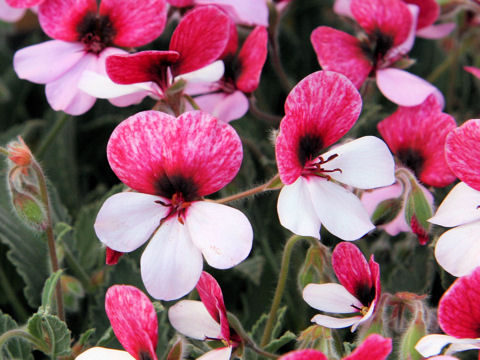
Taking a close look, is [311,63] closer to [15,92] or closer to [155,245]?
[15,92]

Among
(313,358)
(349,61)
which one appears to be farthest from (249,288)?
(313,358)

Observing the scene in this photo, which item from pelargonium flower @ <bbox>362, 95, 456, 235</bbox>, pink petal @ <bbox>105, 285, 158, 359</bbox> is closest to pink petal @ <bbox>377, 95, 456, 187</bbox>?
pelargonium flower @ <bbox>362, 95, 456, 235</bbox>

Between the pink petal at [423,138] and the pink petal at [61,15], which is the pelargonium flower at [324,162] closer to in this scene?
the pink petal at [423,138]

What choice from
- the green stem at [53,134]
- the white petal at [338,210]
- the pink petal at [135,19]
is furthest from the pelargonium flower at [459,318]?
the green stem at [53,134]

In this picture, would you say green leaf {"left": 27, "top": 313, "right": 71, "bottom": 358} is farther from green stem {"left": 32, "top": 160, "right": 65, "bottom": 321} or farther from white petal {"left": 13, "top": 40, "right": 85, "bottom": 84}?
white petal {"left": 13, "top": 40, "right": 85, "bottom": 84}

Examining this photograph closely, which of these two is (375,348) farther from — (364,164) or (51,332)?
(51,332)

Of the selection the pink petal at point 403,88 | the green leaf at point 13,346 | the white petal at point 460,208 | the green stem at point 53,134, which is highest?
the pink petal at point 403,88

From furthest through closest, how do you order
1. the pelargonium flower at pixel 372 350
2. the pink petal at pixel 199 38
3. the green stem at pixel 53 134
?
the green stem at pixel 53 134 < the pink petal at pixel 199 38 < the pelargonium flower at pixel 372 350
